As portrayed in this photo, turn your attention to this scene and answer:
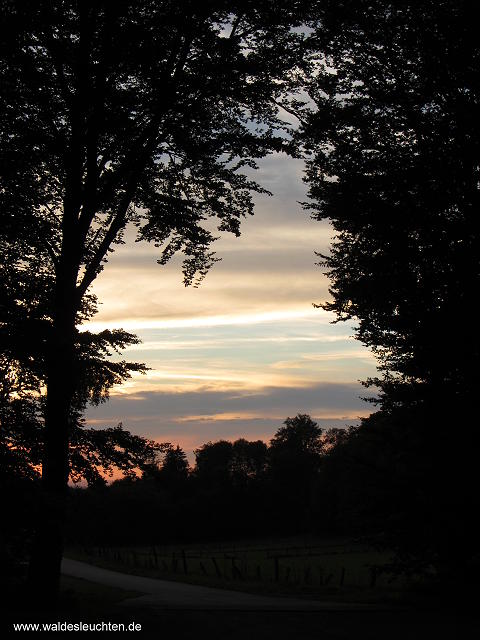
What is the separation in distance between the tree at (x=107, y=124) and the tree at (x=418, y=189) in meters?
2.23

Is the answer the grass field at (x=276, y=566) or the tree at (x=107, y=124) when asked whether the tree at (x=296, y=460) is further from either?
the tree at (x=107, y=124)

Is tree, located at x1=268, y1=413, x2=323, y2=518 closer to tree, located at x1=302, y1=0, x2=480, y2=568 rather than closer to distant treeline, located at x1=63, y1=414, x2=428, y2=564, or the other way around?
distant treeline, located at x1=63, y1=414, x2=428, y2=564

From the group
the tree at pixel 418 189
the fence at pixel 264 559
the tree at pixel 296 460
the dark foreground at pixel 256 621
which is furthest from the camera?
the tree at pixel 296 460

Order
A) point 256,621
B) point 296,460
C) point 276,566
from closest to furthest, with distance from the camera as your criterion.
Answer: point 256,621 → point 276,566 → point 296,460

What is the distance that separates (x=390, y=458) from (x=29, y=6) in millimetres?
14159

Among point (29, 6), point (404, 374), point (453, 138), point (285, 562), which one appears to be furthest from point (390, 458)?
point (285, 562)

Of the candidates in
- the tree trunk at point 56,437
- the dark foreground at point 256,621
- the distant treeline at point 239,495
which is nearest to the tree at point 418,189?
the dark foreground at point 256,621

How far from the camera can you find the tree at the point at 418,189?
17484 mm

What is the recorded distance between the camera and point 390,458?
64.1 feet

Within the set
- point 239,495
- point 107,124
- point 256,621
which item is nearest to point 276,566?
point 256,621

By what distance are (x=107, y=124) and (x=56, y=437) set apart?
704cm

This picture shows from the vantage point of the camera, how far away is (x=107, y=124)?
15688 millimetres

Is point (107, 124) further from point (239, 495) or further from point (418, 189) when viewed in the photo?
point (239, 495)

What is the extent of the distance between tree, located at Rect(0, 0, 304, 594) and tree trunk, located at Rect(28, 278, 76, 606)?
31 mm
